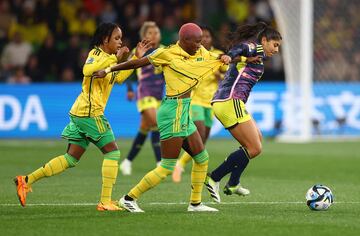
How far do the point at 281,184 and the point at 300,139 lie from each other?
10319 mm

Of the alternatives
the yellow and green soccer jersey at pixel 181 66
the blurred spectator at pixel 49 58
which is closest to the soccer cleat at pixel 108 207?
the yellow and green soccer jersey at pixel 181 66

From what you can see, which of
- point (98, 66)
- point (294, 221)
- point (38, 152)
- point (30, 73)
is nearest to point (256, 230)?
point (294, 221)

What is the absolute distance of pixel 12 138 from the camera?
2400 centimetres

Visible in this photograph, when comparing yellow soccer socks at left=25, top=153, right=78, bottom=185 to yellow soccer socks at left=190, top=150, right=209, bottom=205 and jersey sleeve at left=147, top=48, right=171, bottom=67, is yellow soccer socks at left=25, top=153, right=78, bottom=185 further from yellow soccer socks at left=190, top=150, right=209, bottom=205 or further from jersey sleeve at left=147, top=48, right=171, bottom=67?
jersey sleeve at left=147, top=48, right=171, bottom=67

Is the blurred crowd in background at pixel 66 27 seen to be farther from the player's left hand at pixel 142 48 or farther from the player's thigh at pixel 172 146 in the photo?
the player's thigh at pixel 172 146

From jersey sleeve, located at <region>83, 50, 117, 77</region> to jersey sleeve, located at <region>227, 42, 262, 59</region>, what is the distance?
4.57ft

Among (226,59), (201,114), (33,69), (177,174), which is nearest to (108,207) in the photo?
(226,59)

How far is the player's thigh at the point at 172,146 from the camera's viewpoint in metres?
10.9

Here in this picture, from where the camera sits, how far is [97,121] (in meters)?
11.1

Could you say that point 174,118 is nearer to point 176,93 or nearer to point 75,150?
point 176,93

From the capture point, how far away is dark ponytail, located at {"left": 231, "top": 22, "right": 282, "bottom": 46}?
483 inches

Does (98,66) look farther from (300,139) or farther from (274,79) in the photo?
(274,79)

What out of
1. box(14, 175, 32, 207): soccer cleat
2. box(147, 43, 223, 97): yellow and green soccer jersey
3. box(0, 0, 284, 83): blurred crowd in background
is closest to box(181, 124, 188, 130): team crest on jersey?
box(147, 43, 223, 97): yellow and green soccer jersey

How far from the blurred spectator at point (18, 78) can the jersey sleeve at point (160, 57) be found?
14.3 m
